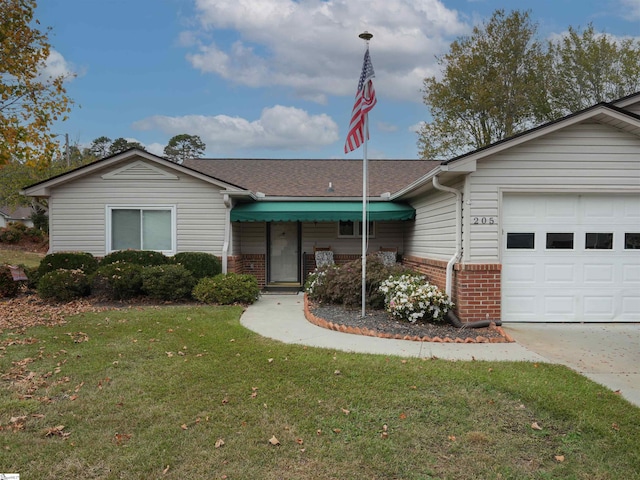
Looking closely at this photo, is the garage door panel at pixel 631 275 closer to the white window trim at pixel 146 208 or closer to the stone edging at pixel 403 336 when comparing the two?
the stone edging at pixel 403 336

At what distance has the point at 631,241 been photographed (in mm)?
8891

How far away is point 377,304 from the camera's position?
399 inches

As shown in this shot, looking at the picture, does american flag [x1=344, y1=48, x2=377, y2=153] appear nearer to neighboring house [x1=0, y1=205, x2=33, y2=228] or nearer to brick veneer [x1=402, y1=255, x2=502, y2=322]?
brick veneer [x1=402, y1=255, x2=502, y2=322]

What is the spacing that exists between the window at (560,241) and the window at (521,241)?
1.18 feet

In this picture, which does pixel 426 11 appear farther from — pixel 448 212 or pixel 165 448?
pixel 165 448

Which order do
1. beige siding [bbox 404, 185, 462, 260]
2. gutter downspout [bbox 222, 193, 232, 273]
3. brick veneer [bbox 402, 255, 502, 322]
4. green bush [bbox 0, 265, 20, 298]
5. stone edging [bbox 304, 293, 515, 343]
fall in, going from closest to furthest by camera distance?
stone edging [bbox 304, 293, 515, 343]
brick veneer [bbox 402, 255, 502, 322]
beige siding [bbox 404, 185, 462, 260]
green bush [bbox 0, 265, 20, 298]
gutter downspout [bbox 222, 193, 232, 273]

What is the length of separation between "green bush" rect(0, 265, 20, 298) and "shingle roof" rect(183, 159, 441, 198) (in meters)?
7.09

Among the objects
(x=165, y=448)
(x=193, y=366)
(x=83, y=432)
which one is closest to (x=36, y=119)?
(x=193, y=366)

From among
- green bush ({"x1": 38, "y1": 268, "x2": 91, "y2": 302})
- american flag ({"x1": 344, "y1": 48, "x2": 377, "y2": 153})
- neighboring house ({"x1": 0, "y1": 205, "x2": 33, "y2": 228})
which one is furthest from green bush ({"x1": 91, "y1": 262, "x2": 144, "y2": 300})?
neighboring house ({"x1": 0, "y1": 205, "x2": 33, "y2": 228})

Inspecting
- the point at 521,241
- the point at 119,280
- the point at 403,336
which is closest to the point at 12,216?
the point at 119,280

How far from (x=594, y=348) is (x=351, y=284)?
503cm

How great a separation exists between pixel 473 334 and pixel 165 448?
6.08 m

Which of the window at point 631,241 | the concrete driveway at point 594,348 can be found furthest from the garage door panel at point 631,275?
the concrete driveway at point 594,348

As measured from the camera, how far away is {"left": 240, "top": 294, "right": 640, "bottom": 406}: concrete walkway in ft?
19.4
